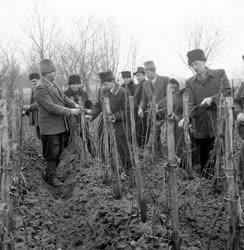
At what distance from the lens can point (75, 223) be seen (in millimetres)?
3639

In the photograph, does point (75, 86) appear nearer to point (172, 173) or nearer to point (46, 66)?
point (46, 66)

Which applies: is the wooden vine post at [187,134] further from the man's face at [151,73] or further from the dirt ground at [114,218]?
the man's face at [151,73]

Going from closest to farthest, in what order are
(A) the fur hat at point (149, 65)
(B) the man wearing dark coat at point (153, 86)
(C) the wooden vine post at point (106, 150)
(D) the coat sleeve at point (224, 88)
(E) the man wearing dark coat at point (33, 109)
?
(D) the coat sleeve at point (224, 88)
(C) the wooden vine post at point (106, 150)
(B) the man wearing dark coat at point (153, 86)
(A) the fur hat at point (149, 65)
(E) the man wearing dark coat at point (33, 109)

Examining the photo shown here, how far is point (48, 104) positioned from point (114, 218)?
2.03m

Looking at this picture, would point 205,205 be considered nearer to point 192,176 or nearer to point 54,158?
point 192,176

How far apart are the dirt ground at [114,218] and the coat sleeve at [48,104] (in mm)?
1111

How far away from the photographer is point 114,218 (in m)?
3.27

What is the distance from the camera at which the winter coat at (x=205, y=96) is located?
13.5 ft

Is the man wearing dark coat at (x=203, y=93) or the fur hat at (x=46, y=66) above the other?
the fur hat at (x=46, y=66)

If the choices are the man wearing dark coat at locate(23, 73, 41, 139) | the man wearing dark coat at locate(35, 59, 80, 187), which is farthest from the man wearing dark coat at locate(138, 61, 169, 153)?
the man wearing dark coat at locate(23, 73, 41, 139)

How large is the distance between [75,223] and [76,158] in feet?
8.22

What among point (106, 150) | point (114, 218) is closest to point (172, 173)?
point (114, 218)

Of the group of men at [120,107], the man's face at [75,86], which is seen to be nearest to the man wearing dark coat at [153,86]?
the group of men at [120,107]

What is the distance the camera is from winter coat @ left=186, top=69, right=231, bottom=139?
162 inches
